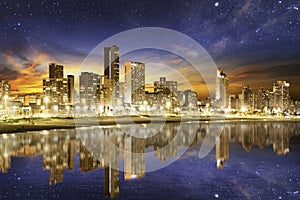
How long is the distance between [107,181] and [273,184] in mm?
5889

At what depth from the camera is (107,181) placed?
38.5 ft

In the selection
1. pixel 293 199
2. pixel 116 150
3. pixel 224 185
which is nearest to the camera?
pixel 293 199

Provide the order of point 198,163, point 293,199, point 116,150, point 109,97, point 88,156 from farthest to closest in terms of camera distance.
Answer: point 109,97 → point 116,150 → point 88,156 → point 198,163 → point 293,199

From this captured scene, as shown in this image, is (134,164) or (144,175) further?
(134,164)

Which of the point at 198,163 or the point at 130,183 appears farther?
the point at 198,163

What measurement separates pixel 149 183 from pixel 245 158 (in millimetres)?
8131

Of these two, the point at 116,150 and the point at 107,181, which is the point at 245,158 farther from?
the point at 107,181

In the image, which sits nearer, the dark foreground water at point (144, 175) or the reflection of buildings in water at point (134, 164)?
the dark foreground water at point (144, 175)

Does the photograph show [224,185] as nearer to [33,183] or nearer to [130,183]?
[130,183]

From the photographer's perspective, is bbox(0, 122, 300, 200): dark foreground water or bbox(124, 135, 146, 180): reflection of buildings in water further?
bbox(124, 135, 146, 180): reflection of buildings in water

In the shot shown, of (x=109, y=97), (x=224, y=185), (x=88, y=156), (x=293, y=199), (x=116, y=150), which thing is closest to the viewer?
(x=293, y=199)

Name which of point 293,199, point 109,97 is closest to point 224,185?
point 293,199

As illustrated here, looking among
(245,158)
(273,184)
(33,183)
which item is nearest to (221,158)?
(245,158)

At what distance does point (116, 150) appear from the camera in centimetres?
2012
